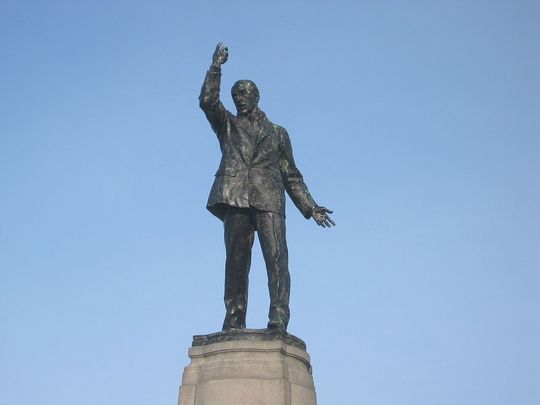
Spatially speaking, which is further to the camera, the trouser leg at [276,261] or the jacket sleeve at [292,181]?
the jacket sleeve at [292,181]

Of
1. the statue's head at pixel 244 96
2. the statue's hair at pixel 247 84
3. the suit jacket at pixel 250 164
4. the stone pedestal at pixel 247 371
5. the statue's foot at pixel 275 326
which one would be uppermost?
the statue's hair at pixel 247 84

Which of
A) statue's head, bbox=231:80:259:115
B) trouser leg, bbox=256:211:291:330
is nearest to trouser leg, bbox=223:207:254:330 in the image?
trouser leg, bbox=256:211:291:330

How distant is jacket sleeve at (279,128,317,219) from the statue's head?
658 mm

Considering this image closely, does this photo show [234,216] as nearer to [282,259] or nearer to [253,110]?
[282,259]

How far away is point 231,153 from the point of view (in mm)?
11430

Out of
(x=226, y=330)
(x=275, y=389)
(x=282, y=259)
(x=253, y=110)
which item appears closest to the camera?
(x=275, y=389)

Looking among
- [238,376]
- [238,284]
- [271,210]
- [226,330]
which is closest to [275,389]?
[238,376]

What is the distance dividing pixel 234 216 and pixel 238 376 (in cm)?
254

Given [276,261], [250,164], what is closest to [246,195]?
[250,164]

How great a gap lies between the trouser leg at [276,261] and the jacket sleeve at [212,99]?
1.62 metres

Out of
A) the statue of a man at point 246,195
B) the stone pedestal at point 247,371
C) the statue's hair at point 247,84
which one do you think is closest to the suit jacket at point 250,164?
the statue of a man at point 246,195

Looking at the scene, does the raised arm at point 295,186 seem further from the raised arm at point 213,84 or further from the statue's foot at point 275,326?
the statue's foot at point 275,326

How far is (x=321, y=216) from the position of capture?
38.7 feet

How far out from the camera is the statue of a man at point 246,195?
10.8m
